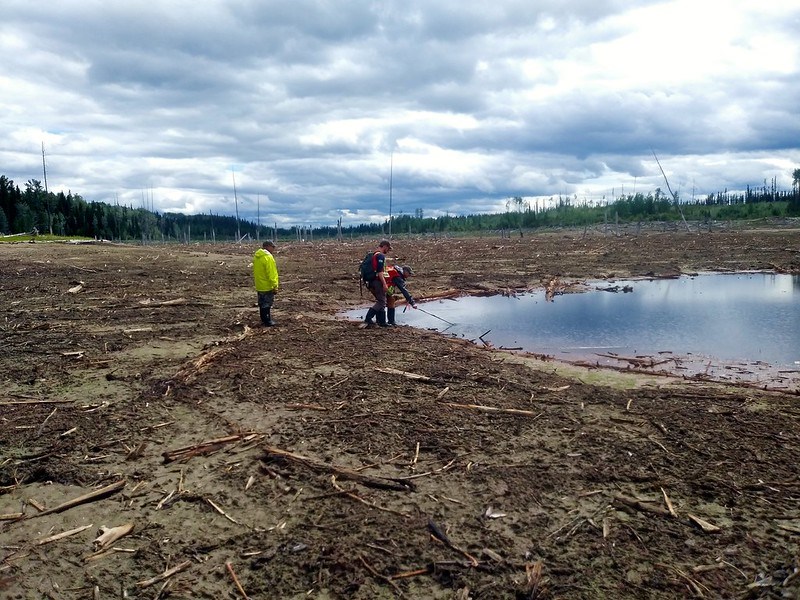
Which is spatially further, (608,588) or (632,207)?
(632,207)

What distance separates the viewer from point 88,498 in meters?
5.21

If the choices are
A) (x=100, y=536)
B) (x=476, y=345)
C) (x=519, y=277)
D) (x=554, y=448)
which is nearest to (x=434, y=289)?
(x=519, y=277)

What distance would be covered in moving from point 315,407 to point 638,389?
4.35 meters

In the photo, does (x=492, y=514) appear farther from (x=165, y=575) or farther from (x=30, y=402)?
(x=30, y=402)

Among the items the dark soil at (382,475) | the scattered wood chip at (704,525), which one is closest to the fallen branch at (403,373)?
the dark soil at (382,475)

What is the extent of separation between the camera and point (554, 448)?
20.2 feet

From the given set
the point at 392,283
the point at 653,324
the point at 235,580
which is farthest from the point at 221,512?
the point at 653,324

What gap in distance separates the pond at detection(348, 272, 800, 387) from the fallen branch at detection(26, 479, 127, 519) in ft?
26.1

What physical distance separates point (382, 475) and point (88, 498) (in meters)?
2.53

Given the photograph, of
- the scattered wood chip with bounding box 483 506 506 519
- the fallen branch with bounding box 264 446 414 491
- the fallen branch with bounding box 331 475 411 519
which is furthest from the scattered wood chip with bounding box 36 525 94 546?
the scattered wood chip with bounding box 483 506 506 519

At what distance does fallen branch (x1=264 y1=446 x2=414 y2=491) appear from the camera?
5.38m

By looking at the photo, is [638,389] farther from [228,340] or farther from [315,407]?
[228,340]

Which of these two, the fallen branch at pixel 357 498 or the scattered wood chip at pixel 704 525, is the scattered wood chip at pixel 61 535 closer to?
the fallen branch at pixel 357 498

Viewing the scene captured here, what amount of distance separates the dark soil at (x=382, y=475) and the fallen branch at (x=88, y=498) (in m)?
0.03
